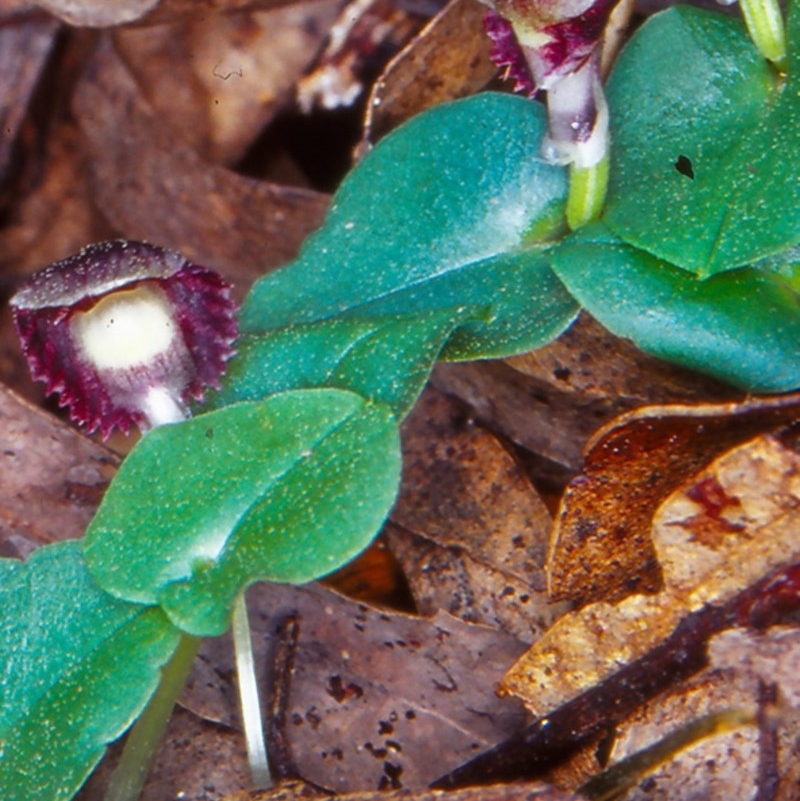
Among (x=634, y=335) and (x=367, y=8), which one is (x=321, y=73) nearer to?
(x=367, y=8)

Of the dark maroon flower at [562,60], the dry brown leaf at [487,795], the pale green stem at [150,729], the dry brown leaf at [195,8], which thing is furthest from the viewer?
the dry brown leaf at [195,8]

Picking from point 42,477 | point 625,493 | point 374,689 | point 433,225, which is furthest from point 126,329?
point 625,493

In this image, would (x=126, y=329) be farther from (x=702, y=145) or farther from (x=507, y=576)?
(x=702, y=145)

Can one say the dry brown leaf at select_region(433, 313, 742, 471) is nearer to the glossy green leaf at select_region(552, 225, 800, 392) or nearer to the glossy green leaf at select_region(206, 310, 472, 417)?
the glossy green leaf at select_region(552, 225, 800, 392)

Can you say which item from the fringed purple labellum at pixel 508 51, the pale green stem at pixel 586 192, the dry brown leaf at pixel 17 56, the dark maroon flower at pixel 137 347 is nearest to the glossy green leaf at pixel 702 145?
the pale green stem at pixel 586 192

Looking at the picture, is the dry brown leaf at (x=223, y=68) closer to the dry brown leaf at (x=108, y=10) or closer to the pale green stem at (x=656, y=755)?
the dry brown leaf at (x=108, y=10)
